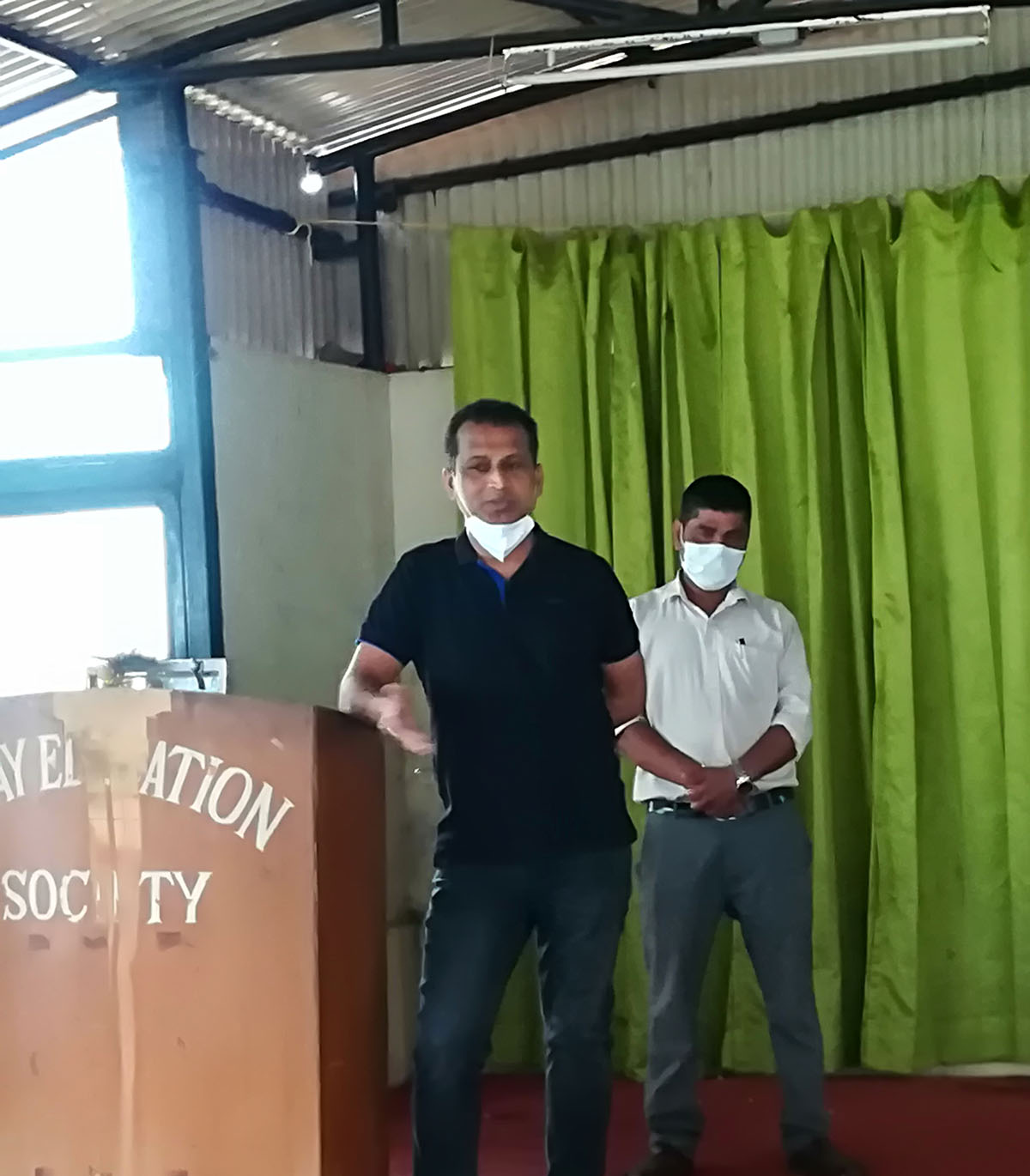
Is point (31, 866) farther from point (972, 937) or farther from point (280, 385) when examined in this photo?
point (972, 937)

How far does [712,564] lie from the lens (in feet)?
8.97

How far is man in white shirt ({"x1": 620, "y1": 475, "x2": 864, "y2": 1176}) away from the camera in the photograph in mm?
2654

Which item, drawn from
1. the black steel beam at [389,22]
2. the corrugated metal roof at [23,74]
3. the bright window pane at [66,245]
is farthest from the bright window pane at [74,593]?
the black steel beam at [389,22]

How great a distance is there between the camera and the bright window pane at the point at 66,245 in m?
3.24

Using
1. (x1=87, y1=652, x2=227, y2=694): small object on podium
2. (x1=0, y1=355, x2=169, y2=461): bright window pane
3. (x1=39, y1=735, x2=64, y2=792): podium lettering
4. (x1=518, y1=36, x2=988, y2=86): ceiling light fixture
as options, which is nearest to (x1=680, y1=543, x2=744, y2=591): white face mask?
(x1=518, y1=36, x2=988, y2=86): ceiling light fixture

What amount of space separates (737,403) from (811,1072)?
4.83 ft

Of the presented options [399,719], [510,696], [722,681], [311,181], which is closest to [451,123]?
[311,181]

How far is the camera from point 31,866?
5.90ft

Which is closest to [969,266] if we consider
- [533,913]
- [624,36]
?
[624,36]

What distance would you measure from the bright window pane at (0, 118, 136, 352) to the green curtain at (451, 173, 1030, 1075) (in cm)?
108

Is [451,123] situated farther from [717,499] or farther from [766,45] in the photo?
[717,499]

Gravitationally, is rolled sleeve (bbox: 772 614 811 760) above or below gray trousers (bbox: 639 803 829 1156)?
above

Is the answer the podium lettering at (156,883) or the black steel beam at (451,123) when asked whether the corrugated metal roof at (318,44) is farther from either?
the podium lettering at (156,883)

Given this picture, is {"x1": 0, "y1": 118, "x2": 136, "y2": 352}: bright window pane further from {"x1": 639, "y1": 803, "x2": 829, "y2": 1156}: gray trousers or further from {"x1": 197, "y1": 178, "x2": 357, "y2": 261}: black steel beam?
{"x1": 639, "y1": 803, "x2": 829, "y2": 1156}: gray trousers
